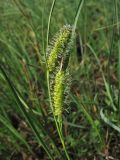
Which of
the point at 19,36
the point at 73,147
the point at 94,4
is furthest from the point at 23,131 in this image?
the point at 94,4

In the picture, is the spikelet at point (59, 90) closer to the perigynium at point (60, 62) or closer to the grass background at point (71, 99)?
the perigynium at point (60, 62)

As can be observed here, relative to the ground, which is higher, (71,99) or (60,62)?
(60,62)

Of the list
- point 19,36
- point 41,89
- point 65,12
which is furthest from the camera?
point 65,12

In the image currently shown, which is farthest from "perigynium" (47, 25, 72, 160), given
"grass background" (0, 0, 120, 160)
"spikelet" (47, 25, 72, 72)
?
"grass background" (0, 0, 120, 160)

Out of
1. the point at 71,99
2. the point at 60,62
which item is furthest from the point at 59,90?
the point at 71,99

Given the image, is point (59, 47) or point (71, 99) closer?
point (59, 47)

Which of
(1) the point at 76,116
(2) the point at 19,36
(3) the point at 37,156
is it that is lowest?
(3) the point at 37,156

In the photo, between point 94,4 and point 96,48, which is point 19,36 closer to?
point 96,48

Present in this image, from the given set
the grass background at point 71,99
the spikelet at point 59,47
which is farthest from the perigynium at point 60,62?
the grass background at point 71,99

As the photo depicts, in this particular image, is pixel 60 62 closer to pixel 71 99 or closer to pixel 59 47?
pixel 59 47
